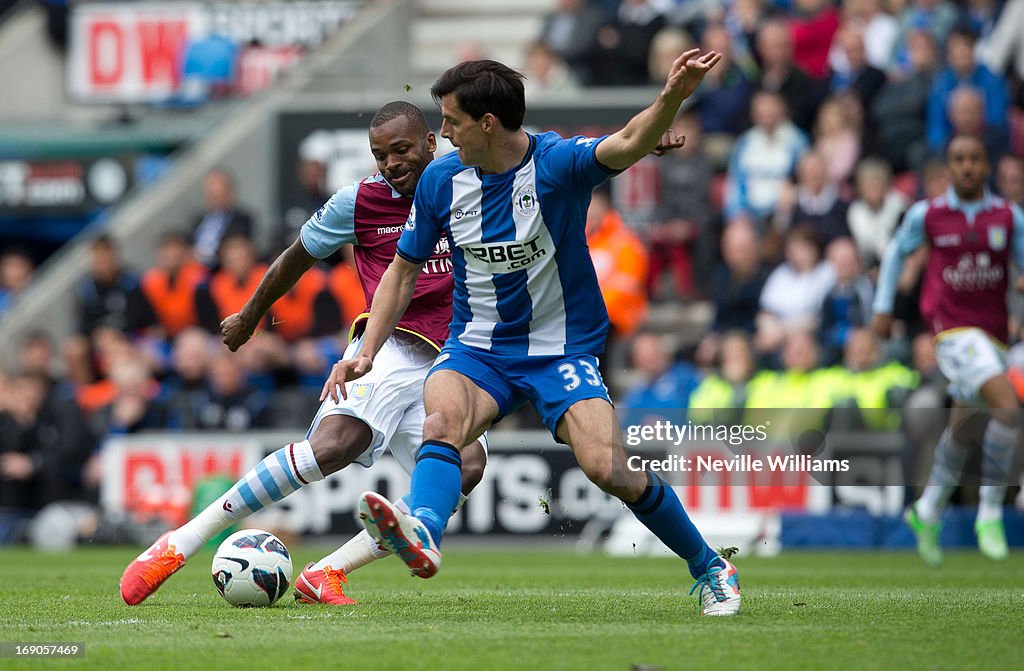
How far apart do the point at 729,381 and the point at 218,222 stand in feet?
21.0

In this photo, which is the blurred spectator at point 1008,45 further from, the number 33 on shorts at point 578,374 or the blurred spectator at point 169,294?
the number 33 on shorts at point 578,374

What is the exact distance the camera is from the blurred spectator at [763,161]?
54.7 feet

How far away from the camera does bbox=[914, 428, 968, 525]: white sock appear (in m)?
11.7

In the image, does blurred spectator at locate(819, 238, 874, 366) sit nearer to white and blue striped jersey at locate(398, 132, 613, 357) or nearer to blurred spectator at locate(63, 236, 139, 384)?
blurred spectator at locate(63, 236, 139, 384)

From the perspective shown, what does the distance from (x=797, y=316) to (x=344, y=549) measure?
8.40 meters

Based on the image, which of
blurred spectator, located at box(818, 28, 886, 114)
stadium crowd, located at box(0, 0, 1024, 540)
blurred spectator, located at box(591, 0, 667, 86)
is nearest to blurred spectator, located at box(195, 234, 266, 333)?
stadium crowd, located at box(0, 0, 1024, 540)

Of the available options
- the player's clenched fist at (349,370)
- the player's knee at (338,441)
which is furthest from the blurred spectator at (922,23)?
the player's clenched fist at (349,370)

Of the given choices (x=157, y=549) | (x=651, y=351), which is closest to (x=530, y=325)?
(x=157, y=549)

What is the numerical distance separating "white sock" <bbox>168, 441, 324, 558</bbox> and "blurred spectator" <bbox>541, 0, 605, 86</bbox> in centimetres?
1151

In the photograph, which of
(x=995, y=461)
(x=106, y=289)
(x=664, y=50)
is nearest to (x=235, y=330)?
(x=995, y=461)

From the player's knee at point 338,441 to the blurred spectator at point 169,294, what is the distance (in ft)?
32.8

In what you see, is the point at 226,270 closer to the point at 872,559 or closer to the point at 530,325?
the point at 872,559

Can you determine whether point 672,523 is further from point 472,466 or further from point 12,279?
point 12,279

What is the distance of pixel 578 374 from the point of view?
699 cm
